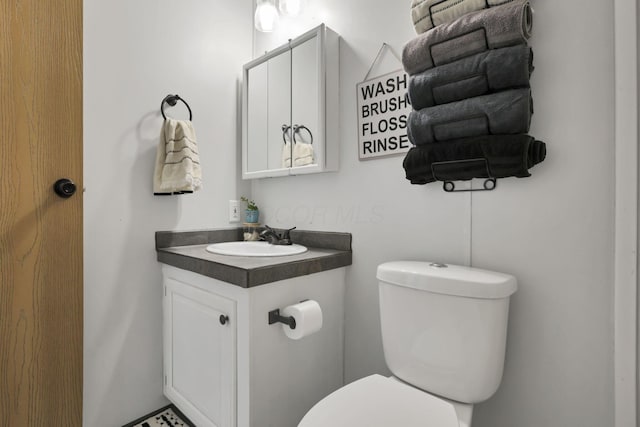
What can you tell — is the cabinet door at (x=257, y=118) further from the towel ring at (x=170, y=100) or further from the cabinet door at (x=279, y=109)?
the towel ring at (x=170, y=100)

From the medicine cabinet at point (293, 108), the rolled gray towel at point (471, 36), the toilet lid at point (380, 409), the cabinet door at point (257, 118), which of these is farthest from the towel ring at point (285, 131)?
the toilet lid at point (380, 409)

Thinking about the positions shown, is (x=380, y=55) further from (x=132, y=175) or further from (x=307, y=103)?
(x=132, y=175)

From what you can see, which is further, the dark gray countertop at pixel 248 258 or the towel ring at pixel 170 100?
the towel ring at pixel 170 100

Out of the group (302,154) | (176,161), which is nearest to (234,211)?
(176,161)

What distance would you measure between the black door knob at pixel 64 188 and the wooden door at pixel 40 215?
2 centimetres

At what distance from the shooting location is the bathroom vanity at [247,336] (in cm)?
108

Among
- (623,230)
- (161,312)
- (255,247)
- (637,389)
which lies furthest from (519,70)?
(161,312)

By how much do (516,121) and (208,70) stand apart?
1.54 meters

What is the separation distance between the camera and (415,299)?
102 centimetres

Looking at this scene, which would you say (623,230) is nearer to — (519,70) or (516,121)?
(516,121)

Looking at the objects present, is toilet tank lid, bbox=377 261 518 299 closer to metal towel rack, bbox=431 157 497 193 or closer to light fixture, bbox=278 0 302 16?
metal towel rack, bbox=431 157 497 193

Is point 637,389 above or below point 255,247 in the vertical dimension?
below

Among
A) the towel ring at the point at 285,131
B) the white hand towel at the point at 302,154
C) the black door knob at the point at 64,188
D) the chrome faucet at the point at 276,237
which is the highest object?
the towel ring at the point at 285,131

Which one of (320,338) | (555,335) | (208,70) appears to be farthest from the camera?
(208,70)
